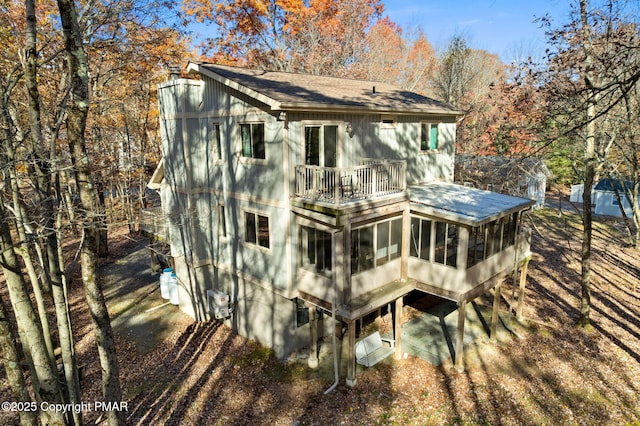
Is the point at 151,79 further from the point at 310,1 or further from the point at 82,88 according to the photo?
the point at 82,88

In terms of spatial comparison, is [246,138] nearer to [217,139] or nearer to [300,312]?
[217,139]

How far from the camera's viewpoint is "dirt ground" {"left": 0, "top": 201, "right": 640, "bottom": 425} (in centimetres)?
1054

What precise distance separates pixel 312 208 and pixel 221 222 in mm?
4903

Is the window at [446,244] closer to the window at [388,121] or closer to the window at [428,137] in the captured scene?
the window at [388,121]

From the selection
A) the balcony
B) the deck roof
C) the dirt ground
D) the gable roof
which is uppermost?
the gable roof

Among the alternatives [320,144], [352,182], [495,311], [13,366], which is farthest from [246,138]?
[495,311]

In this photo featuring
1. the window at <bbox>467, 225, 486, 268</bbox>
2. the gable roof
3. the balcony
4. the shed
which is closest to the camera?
the gable roof

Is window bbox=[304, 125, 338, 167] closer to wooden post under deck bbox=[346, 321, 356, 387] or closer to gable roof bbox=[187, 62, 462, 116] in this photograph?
gable roof bbox=[187, 62, 462, 116]

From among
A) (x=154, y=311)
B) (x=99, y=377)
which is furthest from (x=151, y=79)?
(x=99, y=377)

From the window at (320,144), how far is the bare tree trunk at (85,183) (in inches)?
234

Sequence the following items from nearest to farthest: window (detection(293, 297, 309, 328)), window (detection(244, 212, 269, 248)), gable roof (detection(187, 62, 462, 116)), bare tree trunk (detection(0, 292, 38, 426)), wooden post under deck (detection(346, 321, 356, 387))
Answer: bare tree trunk (detection(0, 292, 38, 426)) < gable roof (detection(187, 62, 462, 116)) < wooden post under deck (detection(346, 321, 356, 387)) < window (detection(244, 212, 269, 248)) < window (detection(293, 297, 309, 328))

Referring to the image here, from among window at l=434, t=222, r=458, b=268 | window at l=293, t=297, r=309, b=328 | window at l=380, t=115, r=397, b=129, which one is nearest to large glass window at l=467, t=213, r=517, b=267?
window at l=434, t=222, r=458, b=268

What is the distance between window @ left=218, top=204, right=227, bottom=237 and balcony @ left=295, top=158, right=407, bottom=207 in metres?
4.05

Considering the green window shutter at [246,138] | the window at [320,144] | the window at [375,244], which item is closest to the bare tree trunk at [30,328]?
the green window shutter at [246,138]
